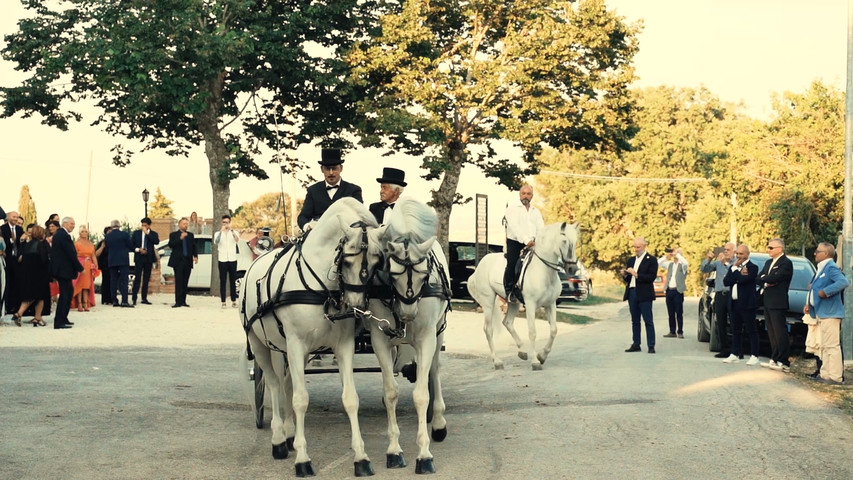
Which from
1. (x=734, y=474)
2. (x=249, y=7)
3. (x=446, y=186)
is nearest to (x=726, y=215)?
(x=446, y=186)

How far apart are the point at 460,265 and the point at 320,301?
29.9 m

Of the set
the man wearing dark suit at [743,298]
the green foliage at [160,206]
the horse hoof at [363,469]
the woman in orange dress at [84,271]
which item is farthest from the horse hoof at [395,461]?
the green foliage at [160,206]

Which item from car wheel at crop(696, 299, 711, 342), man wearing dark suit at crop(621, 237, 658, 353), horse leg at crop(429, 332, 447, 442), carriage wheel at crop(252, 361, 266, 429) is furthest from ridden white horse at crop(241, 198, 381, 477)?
car wheel at crop(696, 299, 711, 342)

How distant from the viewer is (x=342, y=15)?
34938 mm

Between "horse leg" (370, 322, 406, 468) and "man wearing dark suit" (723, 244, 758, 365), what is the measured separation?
10.3m

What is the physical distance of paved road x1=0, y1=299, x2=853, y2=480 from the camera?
27.0 feet

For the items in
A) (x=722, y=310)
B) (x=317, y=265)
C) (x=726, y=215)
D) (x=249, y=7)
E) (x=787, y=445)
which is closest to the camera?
(x=317, y=265)

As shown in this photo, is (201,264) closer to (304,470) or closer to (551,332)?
(551,332)

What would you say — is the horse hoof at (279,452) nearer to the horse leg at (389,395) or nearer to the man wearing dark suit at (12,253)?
the horse leg at (389,395)

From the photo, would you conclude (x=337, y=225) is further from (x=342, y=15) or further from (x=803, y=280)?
(x=342, y=15)

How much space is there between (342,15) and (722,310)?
19.4 metres

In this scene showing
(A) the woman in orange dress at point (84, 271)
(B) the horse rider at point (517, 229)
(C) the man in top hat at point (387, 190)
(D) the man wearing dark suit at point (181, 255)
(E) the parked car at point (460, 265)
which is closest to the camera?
(C) the man in top hat at point (387, 190)

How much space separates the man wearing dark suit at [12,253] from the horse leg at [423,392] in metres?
14.6

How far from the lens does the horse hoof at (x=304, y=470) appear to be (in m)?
7.88
